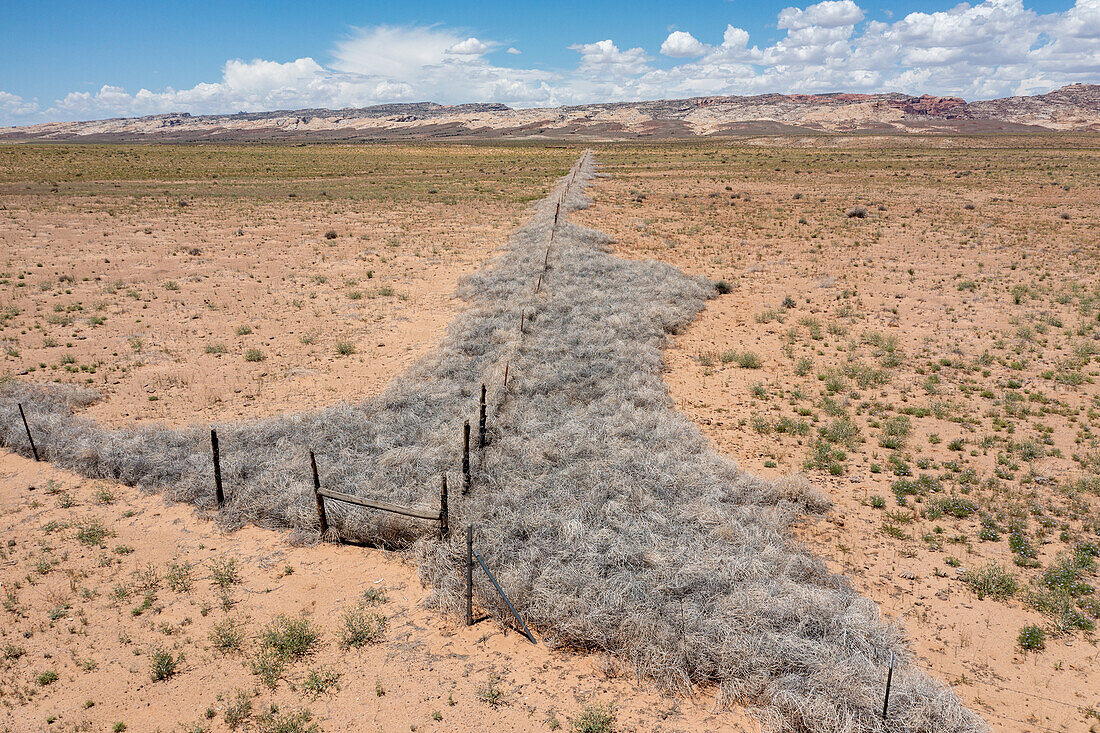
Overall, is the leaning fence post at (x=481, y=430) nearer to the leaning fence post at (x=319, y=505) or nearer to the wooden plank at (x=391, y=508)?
the wooden plank at (x=391, y=508)

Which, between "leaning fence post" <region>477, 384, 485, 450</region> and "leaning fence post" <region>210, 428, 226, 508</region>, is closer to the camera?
"leaning fence post" <region>210, 428, 226, 508</region>

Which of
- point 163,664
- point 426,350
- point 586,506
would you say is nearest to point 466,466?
point 586,506

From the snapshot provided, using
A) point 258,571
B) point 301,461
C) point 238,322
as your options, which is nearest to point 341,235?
point 238,322

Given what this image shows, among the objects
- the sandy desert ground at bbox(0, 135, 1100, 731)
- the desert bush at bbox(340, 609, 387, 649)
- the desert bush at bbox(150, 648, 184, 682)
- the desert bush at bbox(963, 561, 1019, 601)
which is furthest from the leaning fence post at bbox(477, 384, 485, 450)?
the desert bush at bbox(963, 561, 1019, 601)

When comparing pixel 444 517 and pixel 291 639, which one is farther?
pixel 444 517

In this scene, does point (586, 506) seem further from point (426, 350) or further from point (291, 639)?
point (426, 350)

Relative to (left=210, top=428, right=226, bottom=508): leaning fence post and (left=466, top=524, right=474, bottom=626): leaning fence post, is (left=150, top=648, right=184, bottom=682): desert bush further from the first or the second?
(left=466, top=524, right=474, bottom=626): leaning fence post

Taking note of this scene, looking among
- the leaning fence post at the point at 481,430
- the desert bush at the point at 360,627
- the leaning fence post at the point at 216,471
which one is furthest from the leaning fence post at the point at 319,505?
the leaning fence post at the point at 481,430
